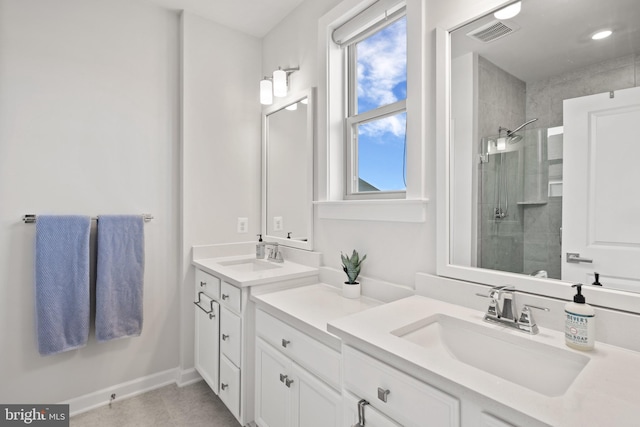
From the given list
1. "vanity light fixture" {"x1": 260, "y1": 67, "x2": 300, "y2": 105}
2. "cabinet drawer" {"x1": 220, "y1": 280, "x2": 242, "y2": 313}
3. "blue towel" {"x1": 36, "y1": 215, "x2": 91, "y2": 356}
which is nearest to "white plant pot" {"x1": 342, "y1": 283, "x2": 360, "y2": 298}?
"cabinet drawer" {"x1": 220, "y1": 280, "x2": 242, "y2": 313}

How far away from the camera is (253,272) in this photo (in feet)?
6.29

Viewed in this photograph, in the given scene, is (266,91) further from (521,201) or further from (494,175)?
(521,201)

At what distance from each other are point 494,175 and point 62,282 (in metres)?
2.31

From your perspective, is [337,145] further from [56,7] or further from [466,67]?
[56,7]

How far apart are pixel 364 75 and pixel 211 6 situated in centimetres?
124

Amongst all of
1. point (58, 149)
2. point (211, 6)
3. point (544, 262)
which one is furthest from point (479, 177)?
point (58, 149)

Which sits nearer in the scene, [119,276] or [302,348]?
[302,348]

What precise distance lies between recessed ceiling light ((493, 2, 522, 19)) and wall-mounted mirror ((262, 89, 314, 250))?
110 cm

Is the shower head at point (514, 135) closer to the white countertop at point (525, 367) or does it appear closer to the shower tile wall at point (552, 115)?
the shower tile wall at point (552, 115)

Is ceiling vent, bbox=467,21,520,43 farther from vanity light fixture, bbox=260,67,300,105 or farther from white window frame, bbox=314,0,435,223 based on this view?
vanity light fixture, bbox=260,67,300,105

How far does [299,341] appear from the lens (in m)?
1.28

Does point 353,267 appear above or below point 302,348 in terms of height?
above

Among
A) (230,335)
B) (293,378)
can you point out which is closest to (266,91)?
(230,335)

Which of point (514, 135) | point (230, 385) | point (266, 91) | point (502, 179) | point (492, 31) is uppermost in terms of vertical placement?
point (266, 91)
